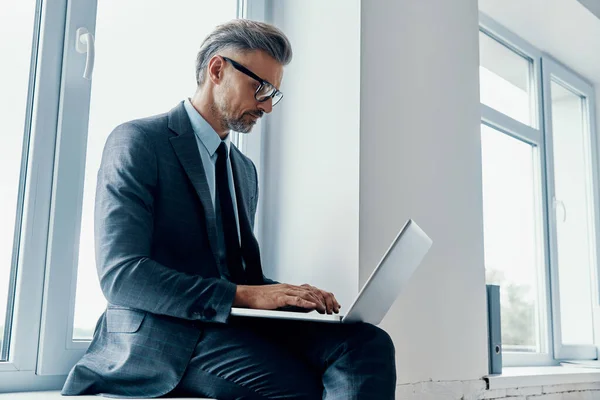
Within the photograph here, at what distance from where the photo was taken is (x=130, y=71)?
1846 millimetres

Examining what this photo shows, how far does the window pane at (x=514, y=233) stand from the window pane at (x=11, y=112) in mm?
2104

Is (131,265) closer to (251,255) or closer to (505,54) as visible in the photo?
(251,255)

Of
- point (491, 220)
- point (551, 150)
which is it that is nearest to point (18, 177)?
point (491, 220)

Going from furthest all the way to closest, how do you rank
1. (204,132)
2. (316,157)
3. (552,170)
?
(552,170), (316,157), (204,132)

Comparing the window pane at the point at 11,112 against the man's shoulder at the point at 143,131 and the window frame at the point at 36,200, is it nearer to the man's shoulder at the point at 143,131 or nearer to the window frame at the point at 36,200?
the window frame at the point at 36,200

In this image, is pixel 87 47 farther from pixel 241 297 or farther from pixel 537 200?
pixel 537 200

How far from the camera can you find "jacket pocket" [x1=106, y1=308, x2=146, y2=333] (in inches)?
54.6

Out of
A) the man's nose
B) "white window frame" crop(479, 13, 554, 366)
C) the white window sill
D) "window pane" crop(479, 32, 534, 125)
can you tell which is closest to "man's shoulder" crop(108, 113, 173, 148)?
the man's nose

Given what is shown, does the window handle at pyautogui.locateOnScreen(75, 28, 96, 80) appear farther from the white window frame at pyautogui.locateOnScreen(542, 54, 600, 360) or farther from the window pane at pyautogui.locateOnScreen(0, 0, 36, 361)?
the white window frame at pyautogui.locateOnScreen(542, 54, 600, 360)

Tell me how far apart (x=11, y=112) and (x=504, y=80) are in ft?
8.11

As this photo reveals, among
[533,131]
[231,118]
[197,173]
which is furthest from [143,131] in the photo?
[533,131]

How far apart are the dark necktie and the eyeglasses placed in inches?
6.1

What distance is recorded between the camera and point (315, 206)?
1.97 m

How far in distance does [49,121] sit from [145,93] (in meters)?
0.33
